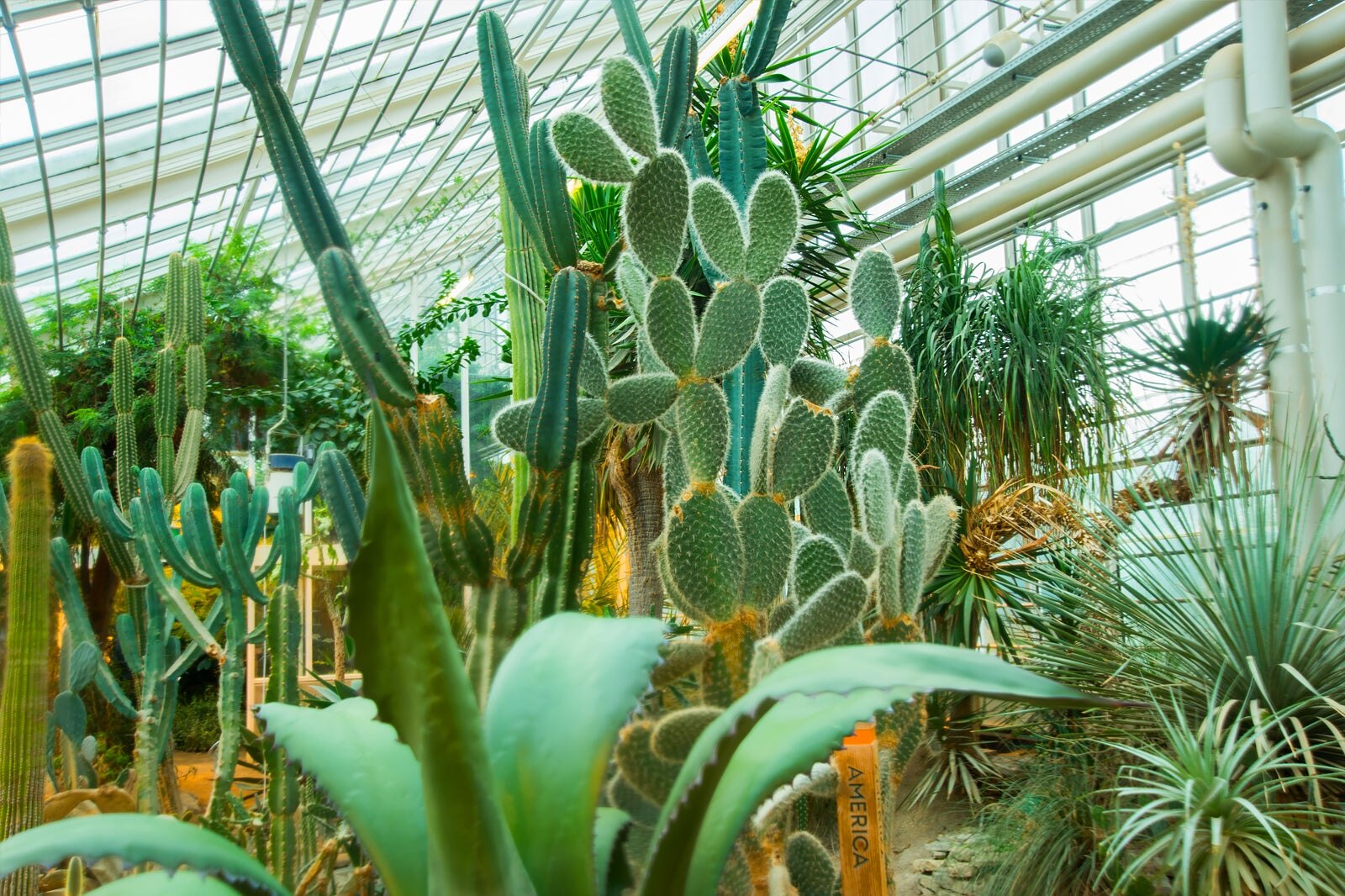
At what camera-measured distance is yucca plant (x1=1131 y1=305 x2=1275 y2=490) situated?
15.1 feet

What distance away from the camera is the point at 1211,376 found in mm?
4664

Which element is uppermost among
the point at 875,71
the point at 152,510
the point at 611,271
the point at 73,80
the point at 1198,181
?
the point at 875,71

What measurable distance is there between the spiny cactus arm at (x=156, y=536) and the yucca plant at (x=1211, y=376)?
4001 mm

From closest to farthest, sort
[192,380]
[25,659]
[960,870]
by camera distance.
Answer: [25,659], [960,870], [192,380]

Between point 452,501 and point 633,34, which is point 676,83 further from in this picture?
point 452,501

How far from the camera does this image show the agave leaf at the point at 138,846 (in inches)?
28.5

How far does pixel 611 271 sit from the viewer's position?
2115mm

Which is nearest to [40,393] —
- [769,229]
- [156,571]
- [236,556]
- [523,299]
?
[156,571]

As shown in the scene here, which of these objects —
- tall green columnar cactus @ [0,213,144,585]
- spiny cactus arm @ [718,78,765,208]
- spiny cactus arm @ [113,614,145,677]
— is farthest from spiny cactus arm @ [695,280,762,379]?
tall green columnar cactus @ [0,213,144,585]

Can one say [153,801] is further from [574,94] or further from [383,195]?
[383,195]

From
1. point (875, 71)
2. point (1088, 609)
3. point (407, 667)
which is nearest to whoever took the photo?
point (407, 667)

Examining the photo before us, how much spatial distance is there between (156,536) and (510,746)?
3.82 meters

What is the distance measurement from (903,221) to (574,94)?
2.83 metres

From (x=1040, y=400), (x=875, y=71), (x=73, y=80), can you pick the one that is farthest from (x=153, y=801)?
(x=875, y=71)
